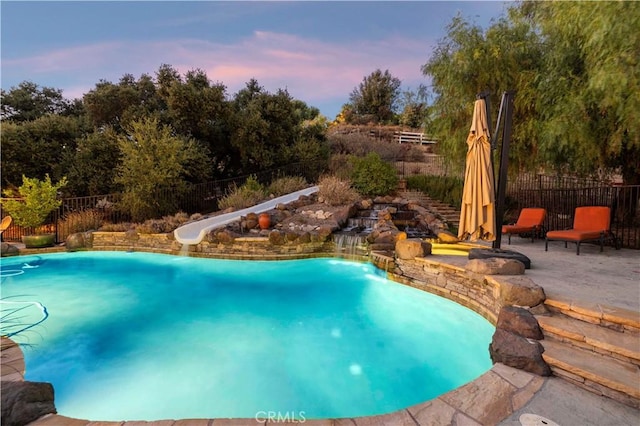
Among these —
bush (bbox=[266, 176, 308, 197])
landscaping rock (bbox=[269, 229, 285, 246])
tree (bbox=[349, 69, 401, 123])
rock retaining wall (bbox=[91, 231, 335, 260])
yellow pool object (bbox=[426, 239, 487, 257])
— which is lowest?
rock retaining wall (bbox=[91, 231, 335, 260])

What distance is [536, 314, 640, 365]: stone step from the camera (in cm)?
256

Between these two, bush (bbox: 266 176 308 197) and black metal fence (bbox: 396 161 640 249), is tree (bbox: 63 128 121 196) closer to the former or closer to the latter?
bush (bbox: 266 176 308 197)

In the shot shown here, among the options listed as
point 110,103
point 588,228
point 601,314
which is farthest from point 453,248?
point 110,103

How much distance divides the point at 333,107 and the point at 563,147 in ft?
85.7

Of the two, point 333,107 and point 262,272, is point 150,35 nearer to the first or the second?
point 262,272

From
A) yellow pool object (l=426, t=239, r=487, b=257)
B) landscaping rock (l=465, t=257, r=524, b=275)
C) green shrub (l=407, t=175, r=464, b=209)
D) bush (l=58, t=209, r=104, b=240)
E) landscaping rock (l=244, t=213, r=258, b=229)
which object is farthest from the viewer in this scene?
green shrub (l=407, t=175, r=464, b=209)

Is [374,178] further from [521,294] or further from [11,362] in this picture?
[11,362]

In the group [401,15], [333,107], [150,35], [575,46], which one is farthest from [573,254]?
[333,107]

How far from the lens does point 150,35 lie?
417 inches

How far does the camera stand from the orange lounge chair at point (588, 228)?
5.74 metres

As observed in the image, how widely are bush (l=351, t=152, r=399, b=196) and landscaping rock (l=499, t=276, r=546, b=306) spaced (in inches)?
310

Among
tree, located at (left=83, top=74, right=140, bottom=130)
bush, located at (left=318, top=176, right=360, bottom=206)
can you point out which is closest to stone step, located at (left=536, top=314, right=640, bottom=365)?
bush, located at (left=318, top=176, right=360, bottom=206)

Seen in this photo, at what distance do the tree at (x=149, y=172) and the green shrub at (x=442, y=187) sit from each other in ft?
29.3

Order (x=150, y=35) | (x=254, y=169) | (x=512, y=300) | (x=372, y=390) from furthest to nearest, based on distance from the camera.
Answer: (x=254, y=169) < (x=150, y=35) < (x=512, y=300) < (x=372, y=390)
